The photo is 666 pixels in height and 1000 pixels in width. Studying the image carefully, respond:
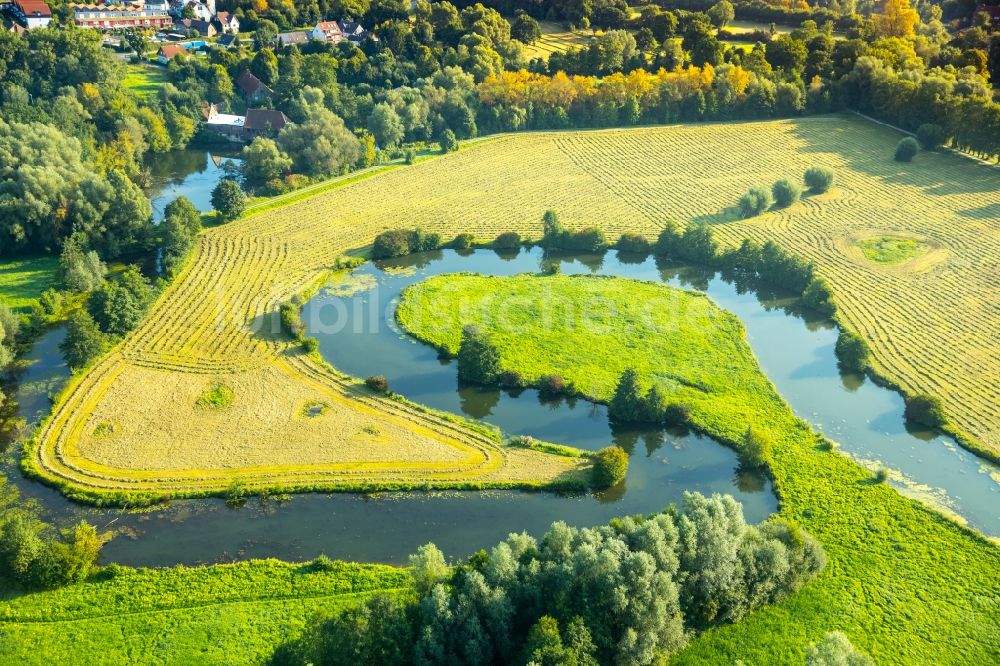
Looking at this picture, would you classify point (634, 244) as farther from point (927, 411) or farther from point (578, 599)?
point (578, 599)

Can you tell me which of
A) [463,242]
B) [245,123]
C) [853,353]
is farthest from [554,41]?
[853,353]

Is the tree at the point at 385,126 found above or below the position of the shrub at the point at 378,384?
above

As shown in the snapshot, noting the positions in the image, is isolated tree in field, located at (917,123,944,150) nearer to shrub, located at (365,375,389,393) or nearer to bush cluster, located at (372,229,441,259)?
bush cluster, located at (372,229,441,259)

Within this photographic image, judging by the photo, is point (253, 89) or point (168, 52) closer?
point (253, 89)

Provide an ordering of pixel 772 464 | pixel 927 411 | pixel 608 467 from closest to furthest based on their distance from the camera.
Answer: pixel 608 467 → pixel 772 464 → pixel 927 411

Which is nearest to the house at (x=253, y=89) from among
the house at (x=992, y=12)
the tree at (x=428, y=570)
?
the tree at (x=428, y=570)

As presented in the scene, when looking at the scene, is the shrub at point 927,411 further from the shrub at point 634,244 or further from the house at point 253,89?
the house at point 253,89

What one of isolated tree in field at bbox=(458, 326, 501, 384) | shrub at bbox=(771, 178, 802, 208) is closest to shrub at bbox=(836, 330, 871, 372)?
isolated tree in field at bbox=(458, 326, 501, 384)
